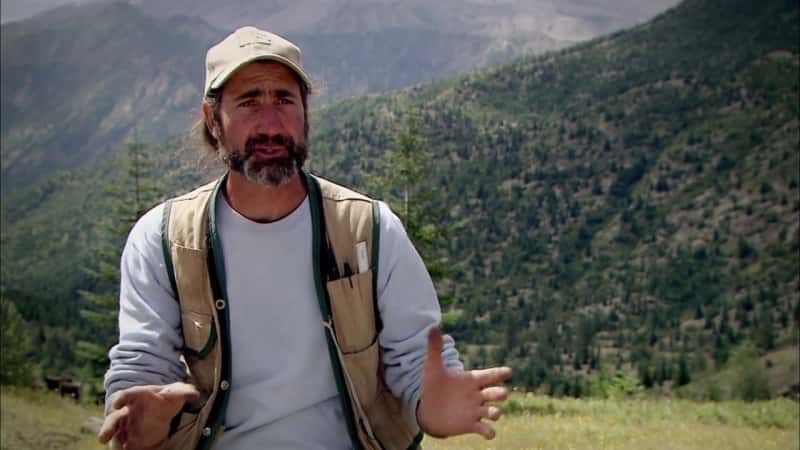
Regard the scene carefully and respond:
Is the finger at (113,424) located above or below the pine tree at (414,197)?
below

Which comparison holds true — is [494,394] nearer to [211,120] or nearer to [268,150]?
[268,150]

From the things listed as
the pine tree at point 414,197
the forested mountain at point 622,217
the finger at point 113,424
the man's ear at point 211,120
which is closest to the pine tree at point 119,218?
the pine tree at point 414,197

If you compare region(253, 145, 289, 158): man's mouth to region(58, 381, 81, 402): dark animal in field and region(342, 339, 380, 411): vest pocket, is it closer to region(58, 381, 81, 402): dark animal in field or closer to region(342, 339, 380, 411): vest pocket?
region(342, 339, 380, 411): vest pocket

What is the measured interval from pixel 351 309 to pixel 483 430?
773 millimetres

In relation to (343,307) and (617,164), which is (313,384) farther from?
(617,164)

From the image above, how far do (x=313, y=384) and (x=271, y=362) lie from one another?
0.19 m

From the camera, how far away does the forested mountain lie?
117 m

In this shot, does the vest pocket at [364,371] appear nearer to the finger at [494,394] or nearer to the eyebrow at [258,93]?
the finger at [494,394]

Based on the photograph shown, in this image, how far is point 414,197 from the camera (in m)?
24.1

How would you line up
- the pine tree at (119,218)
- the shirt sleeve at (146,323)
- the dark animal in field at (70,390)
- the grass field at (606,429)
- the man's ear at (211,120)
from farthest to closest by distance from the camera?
the pine tree at (119,218) → the dark animal in field at (70,390) → the grass field at (606,429) → the man's ear at (211,120) → the shirt sleeve at (146,323)

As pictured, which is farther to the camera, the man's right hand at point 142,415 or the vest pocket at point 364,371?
the vest pocket at point 364,371

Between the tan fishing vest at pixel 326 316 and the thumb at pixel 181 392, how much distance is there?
0.11 meters

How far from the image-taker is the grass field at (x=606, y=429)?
644cm

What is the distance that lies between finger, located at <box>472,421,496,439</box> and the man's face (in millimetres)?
1252
